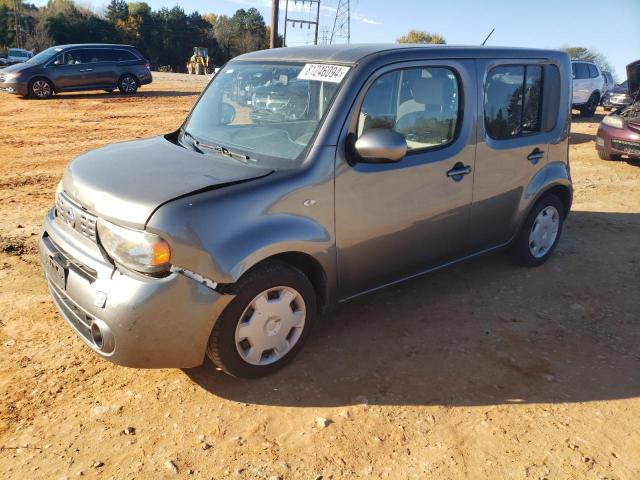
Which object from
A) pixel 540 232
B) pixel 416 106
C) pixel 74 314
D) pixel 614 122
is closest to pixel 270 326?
pixel 74 314

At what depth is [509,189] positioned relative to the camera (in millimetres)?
4254

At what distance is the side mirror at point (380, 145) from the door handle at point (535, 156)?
5.96ft

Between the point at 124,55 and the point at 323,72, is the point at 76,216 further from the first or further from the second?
the point at 124,55

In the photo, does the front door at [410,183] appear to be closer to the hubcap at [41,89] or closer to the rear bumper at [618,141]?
the rear bumper at [618,141]

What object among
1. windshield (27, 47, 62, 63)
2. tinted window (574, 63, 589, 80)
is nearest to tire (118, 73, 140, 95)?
windshield (27, 47, 62, 63)

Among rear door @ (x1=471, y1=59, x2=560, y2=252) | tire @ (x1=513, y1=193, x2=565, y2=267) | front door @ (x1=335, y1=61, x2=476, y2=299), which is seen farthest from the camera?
tire @ (x1=513, y1=193, x2=565, y2=267)

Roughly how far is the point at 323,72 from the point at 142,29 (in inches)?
2567

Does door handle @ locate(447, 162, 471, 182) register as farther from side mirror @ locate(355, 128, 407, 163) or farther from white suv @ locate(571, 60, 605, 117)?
white suv @ locate(571, 60, 605, 117)

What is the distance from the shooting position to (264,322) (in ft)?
9.82

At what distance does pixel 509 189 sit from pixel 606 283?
139 centimetres

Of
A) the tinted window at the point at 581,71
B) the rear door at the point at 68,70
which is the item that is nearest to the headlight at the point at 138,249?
the rear door at the point at 68,70

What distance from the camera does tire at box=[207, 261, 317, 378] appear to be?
2.82 meters

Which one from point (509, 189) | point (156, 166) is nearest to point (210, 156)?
point (156, 166)

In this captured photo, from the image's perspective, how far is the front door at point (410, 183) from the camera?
3.22 m
